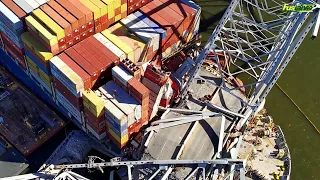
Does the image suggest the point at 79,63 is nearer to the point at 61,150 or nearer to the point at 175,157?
the point at 61,150

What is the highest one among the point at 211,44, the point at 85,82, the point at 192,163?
the point at 211,44

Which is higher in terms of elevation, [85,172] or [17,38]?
[17,38]

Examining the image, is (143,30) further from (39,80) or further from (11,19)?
(11,19)

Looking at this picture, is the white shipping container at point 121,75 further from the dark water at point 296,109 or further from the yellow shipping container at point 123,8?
the dark water at point 296,109

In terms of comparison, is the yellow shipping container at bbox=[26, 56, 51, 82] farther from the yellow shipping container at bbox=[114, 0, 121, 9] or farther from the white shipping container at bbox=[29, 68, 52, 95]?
the yellow shipping container at bbox=[114, 0, 121, 9]

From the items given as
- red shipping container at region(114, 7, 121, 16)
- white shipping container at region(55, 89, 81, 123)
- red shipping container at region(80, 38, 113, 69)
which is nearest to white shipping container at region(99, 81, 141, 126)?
red shipping container at region(80, 38, 113, 69)

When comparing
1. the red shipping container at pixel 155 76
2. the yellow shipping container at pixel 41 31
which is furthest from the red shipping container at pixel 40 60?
the red shipping container at pixel 155 76

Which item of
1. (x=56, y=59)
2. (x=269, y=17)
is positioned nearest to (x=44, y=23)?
(x=56, y=59)
